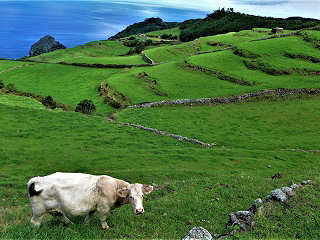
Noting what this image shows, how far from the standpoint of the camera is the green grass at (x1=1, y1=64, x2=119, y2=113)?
2414 inches

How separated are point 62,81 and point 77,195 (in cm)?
6984

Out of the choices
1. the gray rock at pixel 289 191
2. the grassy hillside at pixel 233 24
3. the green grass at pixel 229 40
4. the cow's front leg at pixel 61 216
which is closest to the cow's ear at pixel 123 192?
the cow's front leg at pixel 61 216

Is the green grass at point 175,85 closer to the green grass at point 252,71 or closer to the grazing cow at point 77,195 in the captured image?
the green grass at point 252,71

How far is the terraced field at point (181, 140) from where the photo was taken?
11617 millimetres

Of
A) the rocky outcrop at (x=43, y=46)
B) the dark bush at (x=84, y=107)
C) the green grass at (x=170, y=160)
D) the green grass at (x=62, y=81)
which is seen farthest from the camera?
the rocky outcrop at (x=43, y=46)

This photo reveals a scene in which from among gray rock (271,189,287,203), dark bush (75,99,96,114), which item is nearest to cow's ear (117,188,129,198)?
gray rock (271,189,287,203)

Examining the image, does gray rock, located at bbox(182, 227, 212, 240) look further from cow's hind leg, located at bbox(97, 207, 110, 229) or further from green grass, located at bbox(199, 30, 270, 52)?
green grass, located at bbox(199, 30, 270, 52)

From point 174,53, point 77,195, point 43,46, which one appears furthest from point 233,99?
point 43,46

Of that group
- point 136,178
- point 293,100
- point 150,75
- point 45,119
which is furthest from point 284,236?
point 150,75

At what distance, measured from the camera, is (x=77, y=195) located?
375 inches

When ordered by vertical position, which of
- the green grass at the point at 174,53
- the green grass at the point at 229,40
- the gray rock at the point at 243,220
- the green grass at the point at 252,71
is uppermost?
the green grass at the point at 229,40

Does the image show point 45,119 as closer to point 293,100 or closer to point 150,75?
point 150,75

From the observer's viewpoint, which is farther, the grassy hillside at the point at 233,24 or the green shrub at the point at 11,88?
the grassy hillside at the point at 233,24

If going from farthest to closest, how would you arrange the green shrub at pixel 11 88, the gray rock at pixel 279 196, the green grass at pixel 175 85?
the green shrub at pixel 11 88
the green grass at pixel 175 85
the gray rock at pixel 279 196
